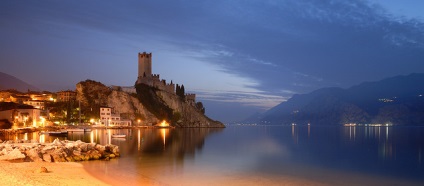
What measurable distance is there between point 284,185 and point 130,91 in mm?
116548

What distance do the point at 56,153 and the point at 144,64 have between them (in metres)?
121

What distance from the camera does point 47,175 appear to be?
69.3 ft

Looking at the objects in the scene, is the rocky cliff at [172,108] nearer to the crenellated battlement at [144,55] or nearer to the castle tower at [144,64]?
the castle tower at [144,64]

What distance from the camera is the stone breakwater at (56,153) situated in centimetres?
2724

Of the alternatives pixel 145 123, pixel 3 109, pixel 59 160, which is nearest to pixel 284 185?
pixel 59 160

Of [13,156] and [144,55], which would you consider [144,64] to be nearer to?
[144,55]

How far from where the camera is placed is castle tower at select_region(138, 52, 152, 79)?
14888 cm

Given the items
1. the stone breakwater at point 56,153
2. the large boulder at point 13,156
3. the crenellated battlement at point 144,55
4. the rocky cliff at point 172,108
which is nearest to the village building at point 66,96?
the rocky cliff at point 172,108

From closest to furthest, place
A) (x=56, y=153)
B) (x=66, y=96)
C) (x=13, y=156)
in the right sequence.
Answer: (x=13, y=156) → (x=56, y=153) → (x=66, y=96)

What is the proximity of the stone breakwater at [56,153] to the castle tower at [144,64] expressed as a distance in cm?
11513

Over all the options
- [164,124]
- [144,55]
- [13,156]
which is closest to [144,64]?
[144,55]

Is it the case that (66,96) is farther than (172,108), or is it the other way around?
(172,108)

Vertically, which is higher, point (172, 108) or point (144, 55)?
point (144, 55)

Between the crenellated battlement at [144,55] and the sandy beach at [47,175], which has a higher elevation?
the crenellated battlement at [144,55]
